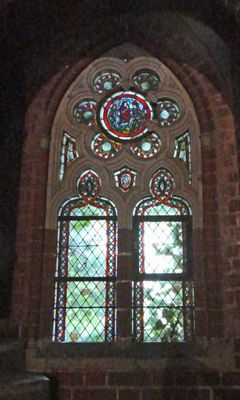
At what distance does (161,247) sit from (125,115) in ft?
A: 6.21

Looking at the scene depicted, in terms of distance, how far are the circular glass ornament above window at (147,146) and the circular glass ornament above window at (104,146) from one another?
224 mm

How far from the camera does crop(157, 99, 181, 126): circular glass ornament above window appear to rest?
6945mm

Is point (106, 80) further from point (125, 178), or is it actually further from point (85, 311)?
point (85, 311)

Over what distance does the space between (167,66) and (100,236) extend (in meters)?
2.48

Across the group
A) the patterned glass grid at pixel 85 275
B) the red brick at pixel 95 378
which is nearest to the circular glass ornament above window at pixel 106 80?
the patterned glass grid at pixel 85 275

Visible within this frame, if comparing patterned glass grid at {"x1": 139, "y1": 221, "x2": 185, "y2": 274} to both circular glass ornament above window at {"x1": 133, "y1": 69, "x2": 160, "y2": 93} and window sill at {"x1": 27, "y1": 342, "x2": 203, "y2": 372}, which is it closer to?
window sill at {"x1": 27, "y1": 342, "x2": 203, "y2": 372}

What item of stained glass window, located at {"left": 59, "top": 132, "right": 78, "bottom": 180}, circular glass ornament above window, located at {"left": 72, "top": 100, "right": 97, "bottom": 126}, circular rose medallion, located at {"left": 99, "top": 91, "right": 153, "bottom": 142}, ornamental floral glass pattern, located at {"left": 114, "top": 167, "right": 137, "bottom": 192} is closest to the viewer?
ornamental floral glass pattern, located at {"left": 114, "top": 167, "right": 137, "bottom": 192}

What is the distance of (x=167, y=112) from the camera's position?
23.0 ft

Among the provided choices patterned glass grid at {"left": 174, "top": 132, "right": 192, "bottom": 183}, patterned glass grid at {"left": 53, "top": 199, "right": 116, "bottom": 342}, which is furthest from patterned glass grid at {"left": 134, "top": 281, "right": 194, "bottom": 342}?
patterned glass grid at {"left": 174, "top": 132, "right": 192, "bottom": 183}

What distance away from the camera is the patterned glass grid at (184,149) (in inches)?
264

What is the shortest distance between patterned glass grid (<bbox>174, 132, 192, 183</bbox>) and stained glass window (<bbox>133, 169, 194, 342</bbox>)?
0.94 feet

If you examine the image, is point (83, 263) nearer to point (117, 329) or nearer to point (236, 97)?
point (117, 329)

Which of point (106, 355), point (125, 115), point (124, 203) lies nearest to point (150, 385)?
point (106, 355)

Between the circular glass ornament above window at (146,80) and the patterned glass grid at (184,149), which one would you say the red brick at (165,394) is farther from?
the circular glass ornament above window at (146,80)
